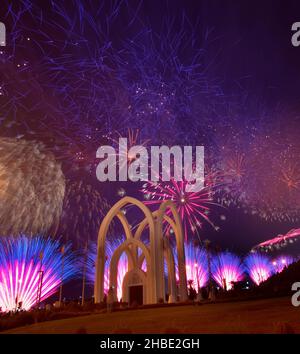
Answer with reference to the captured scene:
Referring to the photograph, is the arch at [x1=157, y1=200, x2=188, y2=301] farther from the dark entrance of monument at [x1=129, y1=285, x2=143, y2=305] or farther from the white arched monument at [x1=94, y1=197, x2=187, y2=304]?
the dark entrance of monument at [x1=129, y1=285, x2=143, y2=305]

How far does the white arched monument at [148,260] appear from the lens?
3350 cm

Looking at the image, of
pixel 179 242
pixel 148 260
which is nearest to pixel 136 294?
pixel 148 260

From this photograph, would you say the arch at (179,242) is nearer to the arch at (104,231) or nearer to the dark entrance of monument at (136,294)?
the arch at (104,231)

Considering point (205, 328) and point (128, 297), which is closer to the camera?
point (205, 328)

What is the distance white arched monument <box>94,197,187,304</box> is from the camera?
33.5 metres

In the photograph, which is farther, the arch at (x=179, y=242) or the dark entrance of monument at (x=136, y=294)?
the arch at (x=179, y=242)

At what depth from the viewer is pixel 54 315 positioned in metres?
20.5

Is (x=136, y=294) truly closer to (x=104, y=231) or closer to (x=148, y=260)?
(x=148, y=260)

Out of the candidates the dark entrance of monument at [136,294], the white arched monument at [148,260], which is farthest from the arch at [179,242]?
the dark entrance of monument at [136,294]

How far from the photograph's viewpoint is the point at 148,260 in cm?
3438
